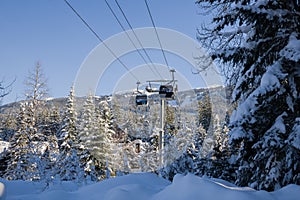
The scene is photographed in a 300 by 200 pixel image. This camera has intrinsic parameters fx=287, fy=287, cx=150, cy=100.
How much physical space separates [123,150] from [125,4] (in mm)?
20376

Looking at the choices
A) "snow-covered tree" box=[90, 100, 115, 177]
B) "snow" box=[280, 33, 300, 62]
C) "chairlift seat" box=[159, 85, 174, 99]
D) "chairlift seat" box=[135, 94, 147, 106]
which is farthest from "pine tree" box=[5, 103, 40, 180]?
"snow" box=[280, 33, 300, 62]

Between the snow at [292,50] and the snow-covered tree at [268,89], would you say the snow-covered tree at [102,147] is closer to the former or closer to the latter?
the snow-covered tree at [268,89]

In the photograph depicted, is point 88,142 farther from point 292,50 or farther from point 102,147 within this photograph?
point 292,50

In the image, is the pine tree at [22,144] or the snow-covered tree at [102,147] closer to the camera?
the pine tree at [22,144]

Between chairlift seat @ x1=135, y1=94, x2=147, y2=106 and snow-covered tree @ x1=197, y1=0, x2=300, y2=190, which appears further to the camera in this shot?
chairlift seat @ x1=135, y1=94, x2=147, y2=106

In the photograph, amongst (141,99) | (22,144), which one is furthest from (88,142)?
(141,99)

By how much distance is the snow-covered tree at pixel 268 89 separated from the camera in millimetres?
4938

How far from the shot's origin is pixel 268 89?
4.81 metres

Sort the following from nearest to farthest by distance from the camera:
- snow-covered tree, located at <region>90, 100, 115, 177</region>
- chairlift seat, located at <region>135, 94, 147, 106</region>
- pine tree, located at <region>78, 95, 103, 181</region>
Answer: chairlift seat, located at <region>135, 94, 147, 106</region> → pine tree, located at <region>78, 95, 103, 181</region> → snow-covered tree, located at <region>90, 100, 115, 177</region>

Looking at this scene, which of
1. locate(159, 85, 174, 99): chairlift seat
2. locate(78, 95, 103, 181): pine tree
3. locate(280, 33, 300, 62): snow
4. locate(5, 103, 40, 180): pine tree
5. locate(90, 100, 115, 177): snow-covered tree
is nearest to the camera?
locate(280, 33, 300, 62): snow

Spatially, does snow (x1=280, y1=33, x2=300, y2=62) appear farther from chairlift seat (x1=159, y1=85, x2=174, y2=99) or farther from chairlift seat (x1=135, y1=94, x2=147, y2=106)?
chairlift seat (x1=135, y1=94, x2=147, y2=106)

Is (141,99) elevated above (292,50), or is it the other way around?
(141,99)

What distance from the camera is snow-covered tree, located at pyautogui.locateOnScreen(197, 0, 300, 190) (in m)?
4.94

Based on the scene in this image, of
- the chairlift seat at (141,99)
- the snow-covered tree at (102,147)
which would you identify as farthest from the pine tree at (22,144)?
the chairlift seat at (141,99)
